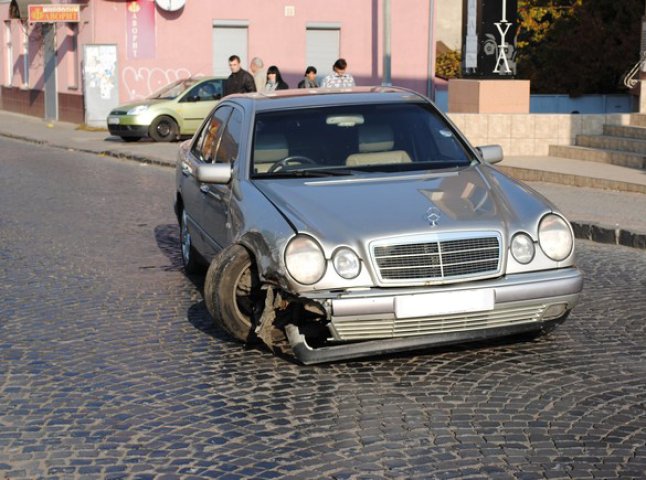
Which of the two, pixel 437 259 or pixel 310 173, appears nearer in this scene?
pixel 437 259

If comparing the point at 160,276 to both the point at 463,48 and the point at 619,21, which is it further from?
the point at 619,21

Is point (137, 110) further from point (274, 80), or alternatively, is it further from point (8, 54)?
point (8, 54)

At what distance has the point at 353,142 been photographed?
8562mm

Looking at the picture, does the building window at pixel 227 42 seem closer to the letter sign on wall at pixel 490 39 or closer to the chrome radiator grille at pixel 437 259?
the letter sign on wall at pixel 490 39

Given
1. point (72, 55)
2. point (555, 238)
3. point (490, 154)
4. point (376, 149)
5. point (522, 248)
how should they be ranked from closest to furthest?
point (522, 248)
point (555, 238)
point (376, 149)
point (490, 154)
point (72, 55)

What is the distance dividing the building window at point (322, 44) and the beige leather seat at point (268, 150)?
28.9m

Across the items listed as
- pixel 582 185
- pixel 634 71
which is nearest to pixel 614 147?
pixel 582 185

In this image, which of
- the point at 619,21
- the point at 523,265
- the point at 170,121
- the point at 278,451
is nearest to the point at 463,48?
the point at 170,121

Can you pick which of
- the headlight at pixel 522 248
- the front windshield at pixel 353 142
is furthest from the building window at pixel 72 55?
the headlight at pixel 522 248

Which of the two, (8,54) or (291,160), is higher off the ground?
(8,54)

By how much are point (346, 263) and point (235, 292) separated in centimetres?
92

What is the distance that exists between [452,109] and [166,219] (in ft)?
29.4

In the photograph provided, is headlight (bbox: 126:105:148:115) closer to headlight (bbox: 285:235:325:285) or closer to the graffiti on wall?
the graffiti on wall

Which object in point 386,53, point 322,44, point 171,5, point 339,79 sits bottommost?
point 339,79
